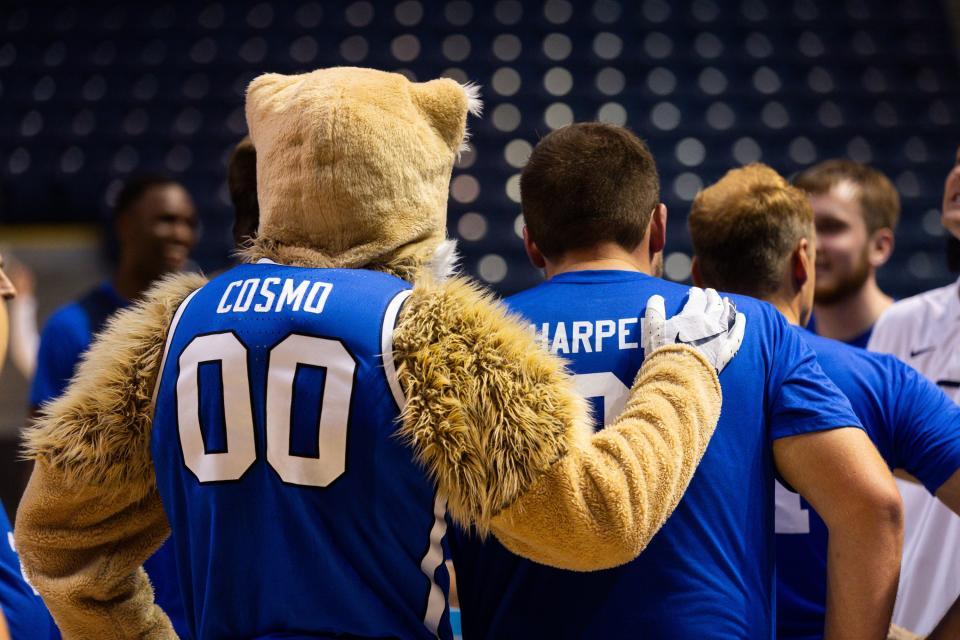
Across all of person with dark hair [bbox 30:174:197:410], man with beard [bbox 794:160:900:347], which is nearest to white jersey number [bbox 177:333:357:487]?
person with dark hair [bbox 30:174:197:410]

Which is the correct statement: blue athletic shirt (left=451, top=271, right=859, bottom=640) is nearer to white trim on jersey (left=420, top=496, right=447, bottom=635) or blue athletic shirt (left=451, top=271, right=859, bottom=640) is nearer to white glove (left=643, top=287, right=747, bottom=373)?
white glove (left=643, top=287, right=747, bottom=373)

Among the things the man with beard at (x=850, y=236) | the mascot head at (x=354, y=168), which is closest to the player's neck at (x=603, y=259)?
the mascot head at (x=354, y=168)

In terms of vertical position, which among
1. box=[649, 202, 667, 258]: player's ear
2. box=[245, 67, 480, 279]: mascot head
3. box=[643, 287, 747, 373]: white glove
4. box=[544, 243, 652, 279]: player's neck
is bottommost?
box=[643, 287, 747, 373]: white glove

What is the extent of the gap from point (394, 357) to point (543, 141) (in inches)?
23.2

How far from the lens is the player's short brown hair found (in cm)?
302

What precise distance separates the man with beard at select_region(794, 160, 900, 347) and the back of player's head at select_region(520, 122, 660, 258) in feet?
4.60

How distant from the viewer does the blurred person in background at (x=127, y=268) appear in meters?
3.10

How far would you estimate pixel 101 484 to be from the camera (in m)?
1.43

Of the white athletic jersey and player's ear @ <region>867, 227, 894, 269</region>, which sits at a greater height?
player's ear @ <region>867, 227, 894, 269</region>

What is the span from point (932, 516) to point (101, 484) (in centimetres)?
179

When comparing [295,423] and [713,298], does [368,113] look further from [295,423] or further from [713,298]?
[713,298]

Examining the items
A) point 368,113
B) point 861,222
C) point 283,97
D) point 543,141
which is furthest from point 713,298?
point 861,222

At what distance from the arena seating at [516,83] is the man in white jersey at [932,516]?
3.31 m

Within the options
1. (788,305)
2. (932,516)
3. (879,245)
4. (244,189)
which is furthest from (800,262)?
(879,245)
